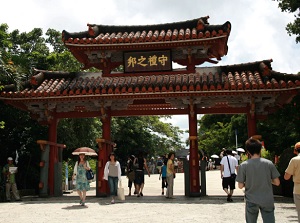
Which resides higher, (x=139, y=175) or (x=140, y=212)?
(x=139, y=175)

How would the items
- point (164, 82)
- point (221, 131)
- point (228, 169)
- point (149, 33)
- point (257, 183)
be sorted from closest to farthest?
1. point (257, 183)
2. point (228, 169)
3. point (164, 82)
4. point (149, 33)
5. point (221, 131)

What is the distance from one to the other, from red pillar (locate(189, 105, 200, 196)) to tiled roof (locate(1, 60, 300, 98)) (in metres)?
1.26

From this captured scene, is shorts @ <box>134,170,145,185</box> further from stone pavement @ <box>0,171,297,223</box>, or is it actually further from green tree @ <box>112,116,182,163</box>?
green tree @ <box>112,116,182,163</box>

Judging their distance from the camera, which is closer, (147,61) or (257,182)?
(257,182)

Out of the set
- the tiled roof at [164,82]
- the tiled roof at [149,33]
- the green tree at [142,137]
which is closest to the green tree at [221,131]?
the green tree at [142,137]

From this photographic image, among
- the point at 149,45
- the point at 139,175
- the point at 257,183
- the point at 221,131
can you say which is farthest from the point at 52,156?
the point at 221,131

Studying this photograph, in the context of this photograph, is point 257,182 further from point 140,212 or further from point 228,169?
point 228,169

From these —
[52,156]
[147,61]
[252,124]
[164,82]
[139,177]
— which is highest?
[147,61]

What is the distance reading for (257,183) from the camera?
5637 mm

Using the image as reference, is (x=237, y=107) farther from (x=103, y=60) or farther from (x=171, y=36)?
(x=103, y=60)

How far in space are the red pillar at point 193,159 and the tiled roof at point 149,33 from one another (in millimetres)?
3092

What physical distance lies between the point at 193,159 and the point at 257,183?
29.5 feet

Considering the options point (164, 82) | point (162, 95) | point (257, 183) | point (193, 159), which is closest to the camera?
point (257, 183)

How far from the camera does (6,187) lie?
14.7 meters
